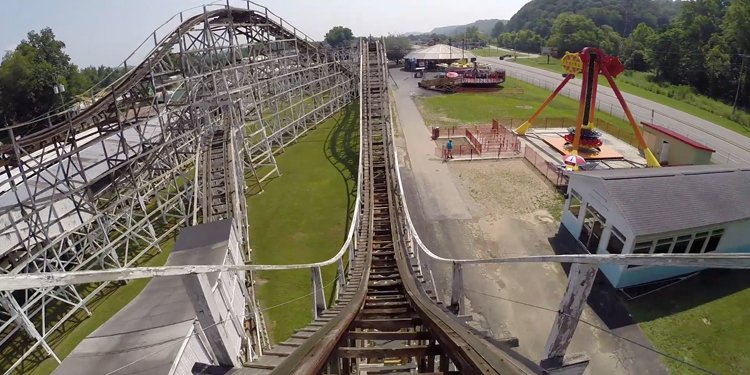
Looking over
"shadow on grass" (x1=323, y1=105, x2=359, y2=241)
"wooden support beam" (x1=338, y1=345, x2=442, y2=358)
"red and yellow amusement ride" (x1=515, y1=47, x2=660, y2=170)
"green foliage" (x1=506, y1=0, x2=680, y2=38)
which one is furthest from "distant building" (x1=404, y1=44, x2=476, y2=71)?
"green foliage" (x1=506, y1=0, x2=680, y2=38)

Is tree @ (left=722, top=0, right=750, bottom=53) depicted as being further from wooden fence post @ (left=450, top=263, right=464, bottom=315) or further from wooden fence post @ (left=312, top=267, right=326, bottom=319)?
wooden fence post @ (left=312, top=267, right=326, bottom=319)

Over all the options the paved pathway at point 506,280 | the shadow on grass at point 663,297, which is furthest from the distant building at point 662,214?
the paved pathway at point 506,280

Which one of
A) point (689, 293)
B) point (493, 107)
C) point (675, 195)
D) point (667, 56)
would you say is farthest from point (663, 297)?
point (667, 56)

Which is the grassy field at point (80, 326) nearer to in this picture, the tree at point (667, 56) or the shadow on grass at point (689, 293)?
the shadow on grass at point (689, 293)

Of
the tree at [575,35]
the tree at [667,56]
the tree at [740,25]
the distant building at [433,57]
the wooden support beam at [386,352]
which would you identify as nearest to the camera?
the wooden support beam at [386,352]

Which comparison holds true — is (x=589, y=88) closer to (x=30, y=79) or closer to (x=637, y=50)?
(x=637, y=50)

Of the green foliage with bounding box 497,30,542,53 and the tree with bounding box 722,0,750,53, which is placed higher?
the tree with bounding box 722,0,750,53

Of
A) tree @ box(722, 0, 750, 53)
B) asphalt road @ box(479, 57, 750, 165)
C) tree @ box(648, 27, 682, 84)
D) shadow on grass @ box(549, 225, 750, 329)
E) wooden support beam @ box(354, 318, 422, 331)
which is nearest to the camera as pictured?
wooden support beam @ box(354, 318, 422, 331)

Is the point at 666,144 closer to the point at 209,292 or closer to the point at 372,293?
the point at 372,293

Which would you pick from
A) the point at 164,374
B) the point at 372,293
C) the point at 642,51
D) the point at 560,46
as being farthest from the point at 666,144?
the point at 560,46
